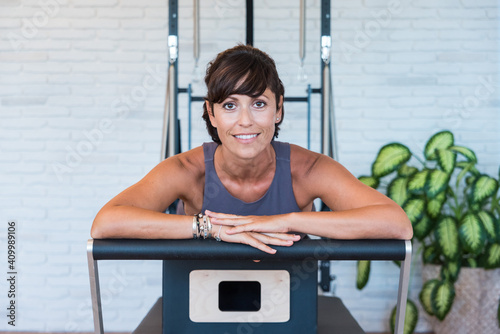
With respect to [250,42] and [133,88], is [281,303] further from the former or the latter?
[133,88]

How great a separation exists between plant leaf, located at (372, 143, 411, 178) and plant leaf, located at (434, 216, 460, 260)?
0.39 m

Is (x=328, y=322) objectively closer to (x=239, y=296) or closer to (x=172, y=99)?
(x=239, y=296)

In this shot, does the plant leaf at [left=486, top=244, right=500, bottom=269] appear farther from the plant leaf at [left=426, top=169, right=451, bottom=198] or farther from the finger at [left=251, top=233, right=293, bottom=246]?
the finger at [left=251, top=233, right=293, bottom=246]

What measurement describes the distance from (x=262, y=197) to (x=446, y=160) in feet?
5.14

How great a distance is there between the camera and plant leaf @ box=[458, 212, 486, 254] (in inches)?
105

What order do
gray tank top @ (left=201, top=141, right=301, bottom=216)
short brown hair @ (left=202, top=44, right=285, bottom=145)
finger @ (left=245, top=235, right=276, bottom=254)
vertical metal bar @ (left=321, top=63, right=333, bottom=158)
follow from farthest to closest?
vertical metal bar @ (left=321, top=63, right=333, bottom=158) < gray tank top @ (left=201, top=141, right=301, bottom=216) < short brown hair @ (left=202, top=44, right=285, bottom=145) < finger @ (left=245, top=235, right=276, bottom=254)

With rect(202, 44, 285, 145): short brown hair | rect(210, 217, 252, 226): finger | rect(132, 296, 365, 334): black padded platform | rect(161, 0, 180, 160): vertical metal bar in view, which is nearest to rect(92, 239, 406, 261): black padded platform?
rect(210, 217, 252, 226): finger

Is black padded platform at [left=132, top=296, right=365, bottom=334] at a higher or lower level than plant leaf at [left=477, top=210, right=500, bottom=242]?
higher

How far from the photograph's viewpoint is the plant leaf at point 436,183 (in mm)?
2734

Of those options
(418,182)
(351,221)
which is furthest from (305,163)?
(418,182)

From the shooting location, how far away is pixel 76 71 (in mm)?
3393

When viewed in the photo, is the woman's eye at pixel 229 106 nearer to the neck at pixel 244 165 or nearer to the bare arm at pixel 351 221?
the neck at pixel 244 165

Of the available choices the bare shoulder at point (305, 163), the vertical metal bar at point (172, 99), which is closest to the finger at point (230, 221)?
the bare shoulder at point (305, 163)

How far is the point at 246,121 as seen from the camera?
147 centimetres
